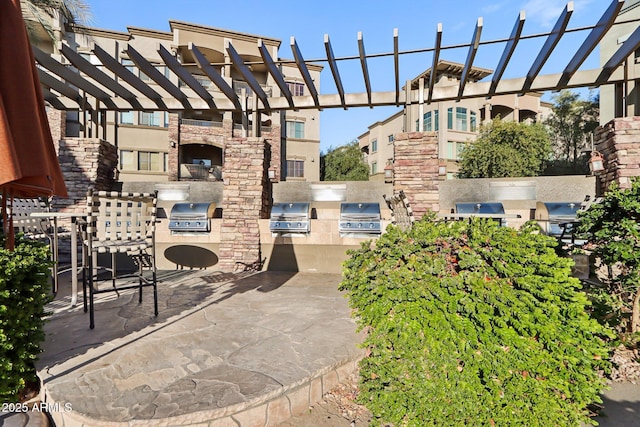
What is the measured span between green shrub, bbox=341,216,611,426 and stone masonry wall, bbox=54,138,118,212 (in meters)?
7.73

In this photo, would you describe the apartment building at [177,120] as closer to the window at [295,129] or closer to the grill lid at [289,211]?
the window at [295,129]

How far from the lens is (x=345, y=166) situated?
28953 millimetres

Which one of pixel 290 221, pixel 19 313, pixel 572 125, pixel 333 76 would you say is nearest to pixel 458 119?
pixel 572 125

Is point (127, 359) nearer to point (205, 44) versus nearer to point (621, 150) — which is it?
point (621, 150)

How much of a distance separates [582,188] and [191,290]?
28.5ft

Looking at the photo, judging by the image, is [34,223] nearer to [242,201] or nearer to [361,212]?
[242,201]

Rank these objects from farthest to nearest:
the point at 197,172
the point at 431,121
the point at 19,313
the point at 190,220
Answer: the point at 431,121
the point at 197,172
the point at 190,220
the point at 19,313

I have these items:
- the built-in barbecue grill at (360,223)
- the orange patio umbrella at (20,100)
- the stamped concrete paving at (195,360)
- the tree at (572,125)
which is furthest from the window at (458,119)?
the orange patio umbrella at (20,100)

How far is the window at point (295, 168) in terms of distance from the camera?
2438cm

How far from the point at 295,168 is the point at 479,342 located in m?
23.7

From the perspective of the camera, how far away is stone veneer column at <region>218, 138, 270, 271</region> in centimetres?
634

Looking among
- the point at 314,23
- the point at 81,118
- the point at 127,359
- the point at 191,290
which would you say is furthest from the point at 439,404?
the point at 81,118

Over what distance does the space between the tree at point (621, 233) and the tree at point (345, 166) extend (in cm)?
2542

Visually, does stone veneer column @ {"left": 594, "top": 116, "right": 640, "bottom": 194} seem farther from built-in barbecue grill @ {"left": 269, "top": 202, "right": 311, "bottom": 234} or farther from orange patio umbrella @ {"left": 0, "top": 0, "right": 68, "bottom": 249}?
orange patio umbrella @ {"left": 0, "top": 0, "right": 68, "bottom": 249}
